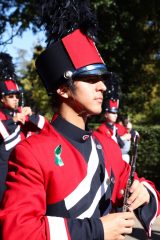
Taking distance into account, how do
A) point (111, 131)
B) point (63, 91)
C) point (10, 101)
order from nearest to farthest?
point (63, 91) < point (10, 101) < point (111, 131)

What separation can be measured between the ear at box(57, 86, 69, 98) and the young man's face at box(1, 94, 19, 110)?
3.37 m

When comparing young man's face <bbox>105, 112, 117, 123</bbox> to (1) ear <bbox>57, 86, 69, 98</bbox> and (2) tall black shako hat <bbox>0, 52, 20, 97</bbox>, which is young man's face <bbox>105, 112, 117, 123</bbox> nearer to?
(2) tall black shako hat <bbox>0, 52, 20, 97</bbox>

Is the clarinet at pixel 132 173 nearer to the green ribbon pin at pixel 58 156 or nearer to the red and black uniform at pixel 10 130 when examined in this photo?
the green ribbon pin at pixel 58 156

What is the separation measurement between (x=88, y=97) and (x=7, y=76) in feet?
14.8

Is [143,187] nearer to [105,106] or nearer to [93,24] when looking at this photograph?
[93,24]

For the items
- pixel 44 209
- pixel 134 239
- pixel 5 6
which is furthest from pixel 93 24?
pixel 5 6

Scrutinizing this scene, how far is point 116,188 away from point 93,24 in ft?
3.24

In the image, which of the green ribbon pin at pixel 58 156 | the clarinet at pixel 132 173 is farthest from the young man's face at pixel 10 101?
the clarinet at pixel 132 173

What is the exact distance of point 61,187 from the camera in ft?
7.32

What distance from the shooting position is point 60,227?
6.75ft

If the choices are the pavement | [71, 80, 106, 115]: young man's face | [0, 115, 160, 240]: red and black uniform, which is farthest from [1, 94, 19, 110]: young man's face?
[71, 80, 106, 115]: young man's face

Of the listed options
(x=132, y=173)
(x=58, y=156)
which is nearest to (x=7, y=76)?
(x=58, y=156)

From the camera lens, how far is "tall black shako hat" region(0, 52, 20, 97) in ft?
20.3

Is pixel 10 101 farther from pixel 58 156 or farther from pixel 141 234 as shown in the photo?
pixel 58 156
